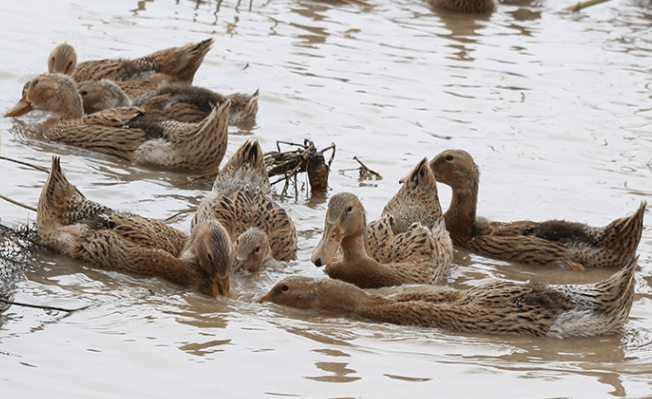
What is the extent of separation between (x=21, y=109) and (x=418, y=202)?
4801mm

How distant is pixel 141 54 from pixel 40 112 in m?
2.83

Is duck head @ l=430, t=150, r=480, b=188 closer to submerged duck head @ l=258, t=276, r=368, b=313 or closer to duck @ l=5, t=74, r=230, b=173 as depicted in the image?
duck @ l=5, t=74, r=230, b=173

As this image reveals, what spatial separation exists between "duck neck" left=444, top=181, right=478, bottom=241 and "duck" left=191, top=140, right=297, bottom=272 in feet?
5.43

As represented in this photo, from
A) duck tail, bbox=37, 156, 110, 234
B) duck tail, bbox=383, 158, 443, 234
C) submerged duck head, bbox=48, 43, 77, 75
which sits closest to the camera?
duck tail, bbox=37, 156, 110, 234

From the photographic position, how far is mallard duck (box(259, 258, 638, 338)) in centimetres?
616

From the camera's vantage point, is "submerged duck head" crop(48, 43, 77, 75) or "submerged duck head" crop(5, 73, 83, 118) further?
"submerged duck head" crop(48, 43, 77, 75)

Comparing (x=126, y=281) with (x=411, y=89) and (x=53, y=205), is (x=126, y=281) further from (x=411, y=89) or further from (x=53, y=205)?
(x=411, y=89)

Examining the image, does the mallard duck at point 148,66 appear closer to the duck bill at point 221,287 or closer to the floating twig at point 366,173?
the floating twig at point 366,173

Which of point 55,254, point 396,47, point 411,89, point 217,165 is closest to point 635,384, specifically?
point 55,254

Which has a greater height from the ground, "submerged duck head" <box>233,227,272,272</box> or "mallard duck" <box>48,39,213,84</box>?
"mallard duck" <box>48,39,213,84</box>

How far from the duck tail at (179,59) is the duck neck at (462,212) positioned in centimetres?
484

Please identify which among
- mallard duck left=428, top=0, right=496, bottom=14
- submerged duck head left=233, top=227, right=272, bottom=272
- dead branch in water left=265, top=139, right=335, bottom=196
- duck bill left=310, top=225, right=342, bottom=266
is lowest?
submerged duck head left=233, top=227, right=272, bottom=272

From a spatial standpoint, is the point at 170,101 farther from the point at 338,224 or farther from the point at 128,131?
the point at 338,224

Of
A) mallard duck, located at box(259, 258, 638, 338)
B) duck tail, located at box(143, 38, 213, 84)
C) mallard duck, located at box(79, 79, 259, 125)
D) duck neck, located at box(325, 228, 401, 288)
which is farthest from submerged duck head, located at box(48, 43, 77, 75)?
mallard duck, located at box(259, 258, 638, 338)
